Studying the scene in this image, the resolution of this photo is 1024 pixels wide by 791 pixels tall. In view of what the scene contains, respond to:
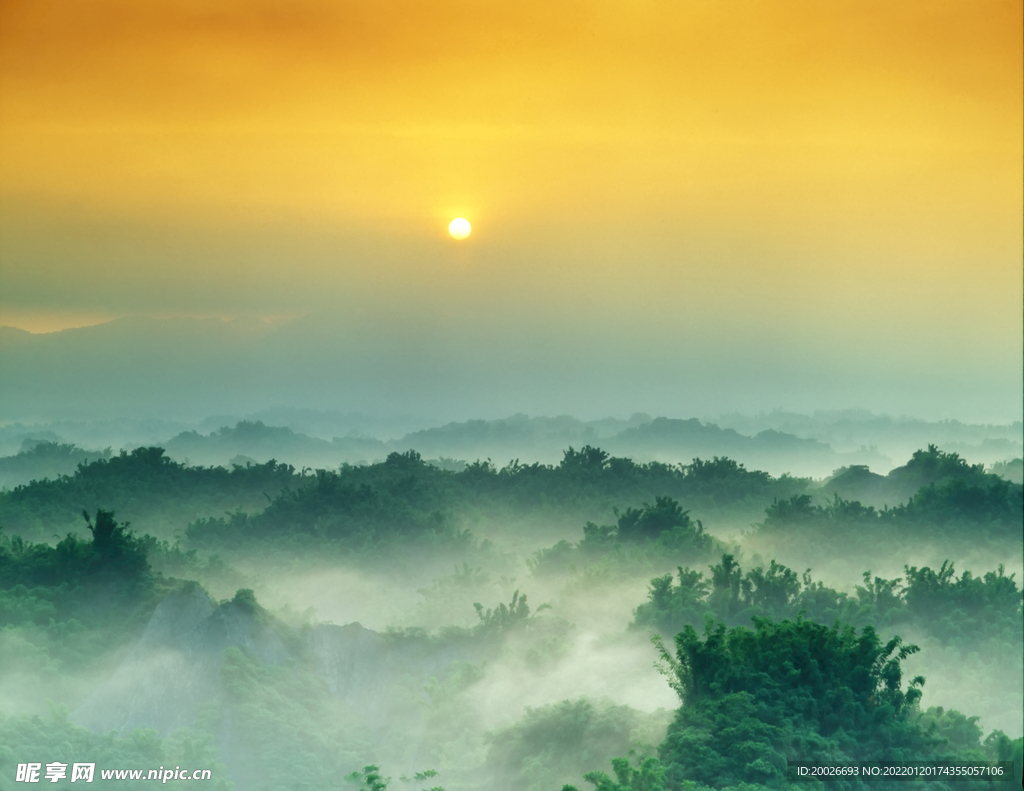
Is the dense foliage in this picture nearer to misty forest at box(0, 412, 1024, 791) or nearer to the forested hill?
misty forest at box(0, 412, 1024, 791)

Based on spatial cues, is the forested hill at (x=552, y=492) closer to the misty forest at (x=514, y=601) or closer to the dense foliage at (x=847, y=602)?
the misty forest at (x=514, y=601)

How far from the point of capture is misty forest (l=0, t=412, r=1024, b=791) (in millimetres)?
5004

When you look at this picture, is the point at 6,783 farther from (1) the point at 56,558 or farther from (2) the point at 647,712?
(2) the point at 647,712

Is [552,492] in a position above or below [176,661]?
above

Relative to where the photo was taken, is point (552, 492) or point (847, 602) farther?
point (552, 492)

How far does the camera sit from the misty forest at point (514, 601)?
500 centimetres

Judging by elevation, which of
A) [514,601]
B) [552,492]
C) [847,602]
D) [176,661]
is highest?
[552,492]

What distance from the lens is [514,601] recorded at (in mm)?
6684

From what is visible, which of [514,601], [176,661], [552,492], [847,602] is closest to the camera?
[176,661]

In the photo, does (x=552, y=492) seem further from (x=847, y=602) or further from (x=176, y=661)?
(x=176, y=661)

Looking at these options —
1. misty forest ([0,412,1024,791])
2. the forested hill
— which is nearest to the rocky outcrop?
misty forest ([0,412,1024,791])

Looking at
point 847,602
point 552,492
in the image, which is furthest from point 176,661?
point 847,602

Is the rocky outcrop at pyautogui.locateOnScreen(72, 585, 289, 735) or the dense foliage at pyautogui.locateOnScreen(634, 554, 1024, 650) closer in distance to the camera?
the rocky outcrop at pyautogui.locateOnScreen(72, 585, 289, 735)

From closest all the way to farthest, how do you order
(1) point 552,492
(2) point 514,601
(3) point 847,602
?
(3) point 847,602, (2) point 514,601, (1) point 552,492
